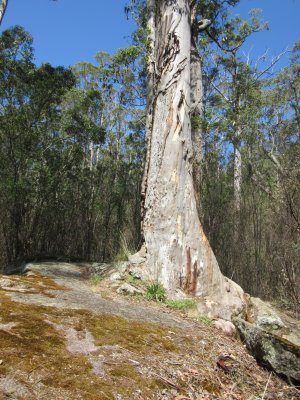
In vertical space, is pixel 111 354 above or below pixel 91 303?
below

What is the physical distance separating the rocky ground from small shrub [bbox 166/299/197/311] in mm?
336

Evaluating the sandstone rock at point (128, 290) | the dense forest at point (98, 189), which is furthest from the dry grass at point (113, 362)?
the dense forest at point (98, 189)

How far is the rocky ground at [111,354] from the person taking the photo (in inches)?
87.7

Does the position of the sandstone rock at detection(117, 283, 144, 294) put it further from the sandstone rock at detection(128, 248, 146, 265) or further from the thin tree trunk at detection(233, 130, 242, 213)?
the thin tree trunk at detection(233, 130, 242, 213)

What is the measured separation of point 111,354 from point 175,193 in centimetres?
303

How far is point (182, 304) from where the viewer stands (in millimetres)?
4723

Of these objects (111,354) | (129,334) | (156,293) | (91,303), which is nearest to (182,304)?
(156,293)

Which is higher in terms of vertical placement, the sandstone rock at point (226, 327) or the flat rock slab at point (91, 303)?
the flat rock slab at point (91, 303)

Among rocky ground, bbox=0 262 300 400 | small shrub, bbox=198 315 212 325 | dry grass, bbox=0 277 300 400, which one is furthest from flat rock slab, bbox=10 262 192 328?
small shrub, bbox=198 315 212 325

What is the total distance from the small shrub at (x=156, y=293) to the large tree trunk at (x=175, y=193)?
0.47 feet

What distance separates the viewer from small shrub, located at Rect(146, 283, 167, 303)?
480 centimetres

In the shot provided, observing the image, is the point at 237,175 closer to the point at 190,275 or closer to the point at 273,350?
the point at 190,275

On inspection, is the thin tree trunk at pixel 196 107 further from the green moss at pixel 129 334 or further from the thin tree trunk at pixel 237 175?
the green moss at pixel 129 334

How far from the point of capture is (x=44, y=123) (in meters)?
10.2
